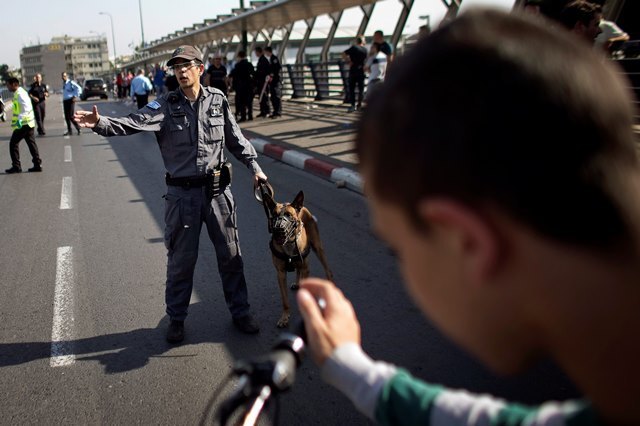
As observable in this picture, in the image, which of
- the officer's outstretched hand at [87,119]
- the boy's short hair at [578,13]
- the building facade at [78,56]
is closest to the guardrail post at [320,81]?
the boy's short hair at [578,13]

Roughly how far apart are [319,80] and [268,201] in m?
18.8

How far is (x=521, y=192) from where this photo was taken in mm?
582

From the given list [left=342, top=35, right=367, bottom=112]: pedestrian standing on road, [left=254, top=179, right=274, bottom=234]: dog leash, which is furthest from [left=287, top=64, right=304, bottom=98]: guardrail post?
[left=254, top=179, right=274, bottom=234]: dog leash

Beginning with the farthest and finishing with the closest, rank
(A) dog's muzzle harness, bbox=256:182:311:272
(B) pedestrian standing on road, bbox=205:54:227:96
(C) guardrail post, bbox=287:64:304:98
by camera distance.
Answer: (C) guardrail post, bbox=287:64:304:98, (B) pedestrian standing on road, bbox=205:54:227:96, (A) dog's muzzle harness, bbox=256:182:311:272

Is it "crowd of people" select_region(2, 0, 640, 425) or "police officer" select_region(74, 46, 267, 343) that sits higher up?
"crowd of people" select_region(2, 0, 640, 425)

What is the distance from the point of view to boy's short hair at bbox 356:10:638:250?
0.58m

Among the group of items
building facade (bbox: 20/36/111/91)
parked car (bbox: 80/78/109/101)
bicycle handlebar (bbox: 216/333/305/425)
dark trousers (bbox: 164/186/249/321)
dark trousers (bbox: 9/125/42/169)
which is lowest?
building facade (bbox: 20/36/111/91)

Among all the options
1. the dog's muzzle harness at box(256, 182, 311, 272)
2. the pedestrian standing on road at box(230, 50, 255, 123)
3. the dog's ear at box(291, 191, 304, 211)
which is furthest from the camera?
the pedestrian standing on road at box(230, 50, 255, 123)

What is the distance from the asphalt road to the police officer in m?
0.33

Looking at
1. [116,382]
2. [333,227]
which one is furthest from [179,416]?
[333,227]

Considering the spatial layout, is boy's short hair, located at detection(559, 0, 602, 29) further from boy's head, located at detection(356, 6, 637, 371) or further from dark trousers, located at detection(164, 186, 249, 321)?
boy's head, located at detection(356, 6, 637, 371)

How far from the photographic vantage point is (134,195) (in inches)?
378

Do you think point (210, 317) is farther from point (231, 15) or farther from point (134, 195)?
point (231, 15)

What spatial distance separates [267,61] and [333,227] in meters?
12.1
